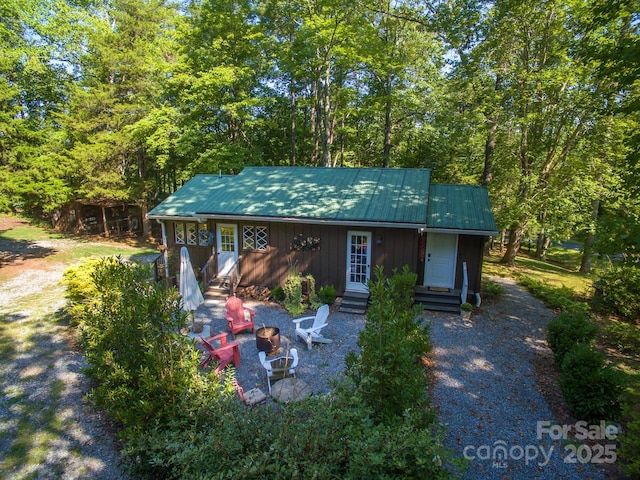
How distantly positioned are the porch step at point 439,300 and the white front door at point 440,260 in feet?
1.34

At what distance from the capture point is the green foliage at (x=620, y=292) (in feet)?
31.4

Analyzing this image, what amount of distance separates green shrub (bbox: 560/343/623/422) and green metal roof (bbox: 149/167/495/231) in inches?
186

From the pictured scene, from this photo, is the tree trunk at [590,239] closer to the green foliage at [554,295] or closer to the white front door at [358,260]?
the green foliage at [554,295]

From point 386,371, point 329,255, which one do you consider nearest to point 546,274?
point 329,255

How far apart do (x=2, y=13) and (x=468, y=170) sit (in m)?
30.3

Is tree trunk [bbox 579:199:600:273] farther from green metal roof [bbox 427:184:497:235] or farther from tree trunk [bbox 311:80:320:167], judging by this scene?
tree trunk [bbox 311:80:320:167]

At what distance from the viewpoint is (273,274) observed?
11.1 metres

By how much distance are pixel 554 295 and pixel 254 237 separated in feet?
31.1

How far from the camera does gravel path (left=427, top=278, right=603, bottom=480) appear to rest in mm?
4508

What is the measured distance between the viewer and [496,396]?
590 cm

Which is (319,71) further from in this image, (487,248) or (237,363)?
(237,363)

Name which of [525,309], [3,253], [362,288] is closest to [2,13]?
[3,253]

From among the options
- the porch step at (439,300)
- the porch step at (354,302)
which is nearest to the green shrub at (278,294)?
the porch step at (354,302)

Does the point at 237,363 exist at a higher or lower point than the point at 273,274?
lower
